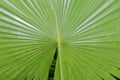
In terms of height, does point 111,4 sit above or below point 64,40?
above

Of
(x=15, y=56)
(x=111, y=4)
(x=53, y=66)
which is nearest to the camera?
(x=111, y=4)

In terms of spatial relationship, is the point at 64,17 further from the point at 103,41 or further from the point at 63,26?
the point at 103,41

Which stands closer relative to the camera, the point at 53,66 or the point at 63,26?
the point at 63,26

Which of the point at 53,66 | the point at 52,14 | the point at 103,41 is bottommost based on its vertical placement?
the point at 53,66

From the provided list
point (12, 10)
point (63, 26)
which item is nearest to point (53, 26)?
point (63, 26)

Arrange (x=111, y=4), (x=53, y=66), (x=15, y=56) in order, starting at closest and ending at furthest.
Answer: (x=111, y=4) < (x=15, y=56) < (x=53, y=66)

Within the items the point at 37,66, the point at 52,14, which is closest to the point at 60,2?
the point at 52,14
